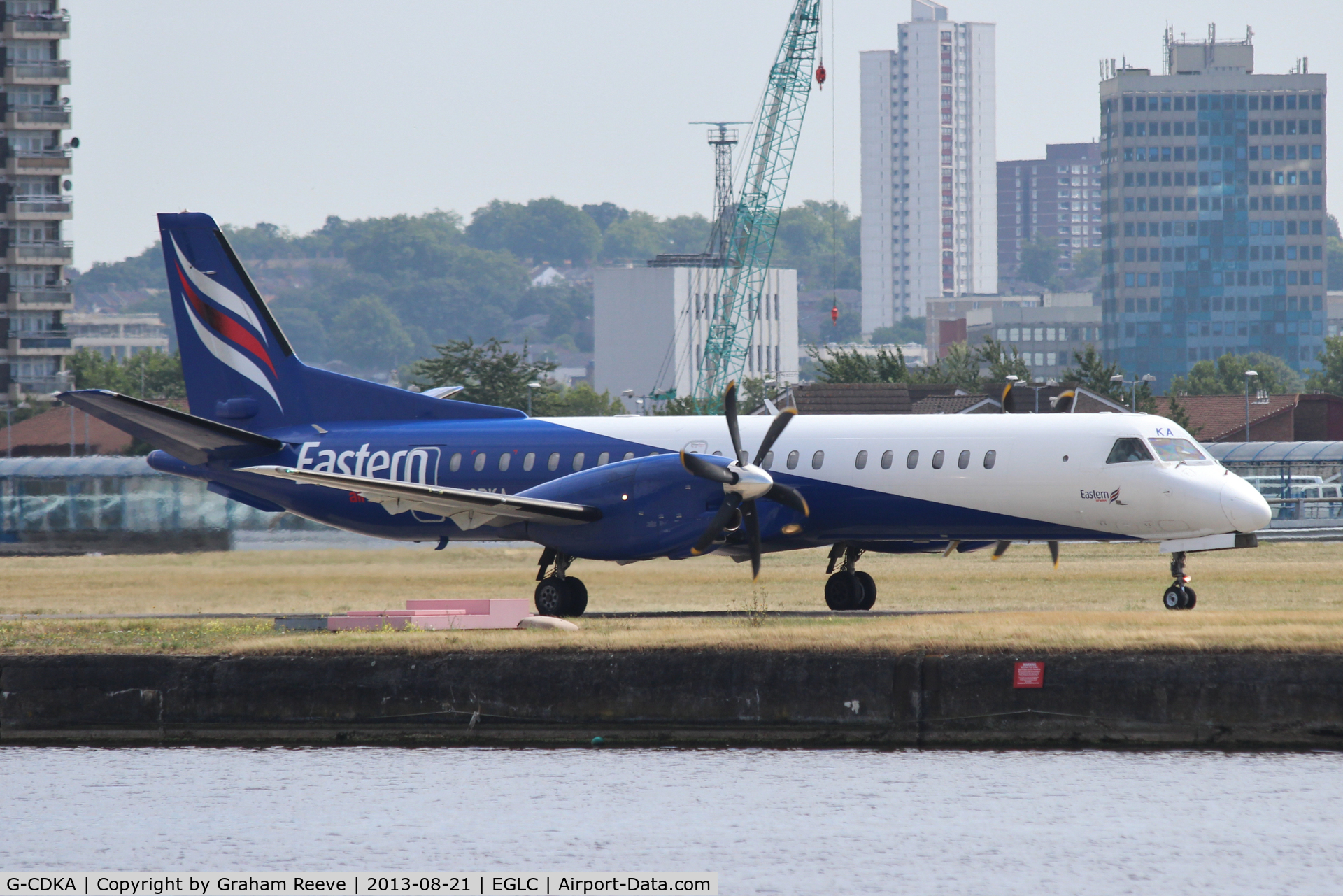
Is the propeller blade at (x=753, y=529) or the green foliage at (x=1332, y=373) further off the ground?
the green foliage at (x=1332, y=373)

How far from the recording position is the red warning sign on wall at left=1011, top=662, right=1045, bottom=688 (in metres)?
21.8

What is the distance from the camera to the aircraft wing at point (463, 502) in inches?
1161

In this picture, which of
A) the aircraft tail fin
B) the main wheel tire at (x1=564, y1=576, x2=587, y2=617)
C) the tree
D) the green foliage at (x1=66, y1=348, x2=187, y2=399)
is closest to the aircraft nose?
the main wheel tire at (x1=564, y1=576, x2=587, y2=617)

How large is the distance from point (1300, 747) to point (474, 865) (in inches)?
409

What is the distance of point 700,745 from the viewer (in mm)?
22625

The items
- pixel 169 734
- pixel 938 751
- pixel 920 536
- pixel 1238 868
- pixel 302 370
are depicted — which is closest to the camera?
pixel 1238 868

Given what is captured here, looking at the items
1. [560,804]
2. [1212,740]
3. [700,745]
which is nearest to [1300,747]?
[1212,740]

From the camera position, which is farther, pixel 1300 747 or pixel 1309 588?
pixel 1309 588

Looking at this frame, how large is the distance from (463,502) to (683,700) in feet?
28.3

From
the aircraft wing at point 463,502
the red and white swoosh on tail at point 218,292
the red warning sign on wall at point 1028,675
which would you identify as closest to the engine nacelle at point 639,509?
the aircraft wing at point 463,502

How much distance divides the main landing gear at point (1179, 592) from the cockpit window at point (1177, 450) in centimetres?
167

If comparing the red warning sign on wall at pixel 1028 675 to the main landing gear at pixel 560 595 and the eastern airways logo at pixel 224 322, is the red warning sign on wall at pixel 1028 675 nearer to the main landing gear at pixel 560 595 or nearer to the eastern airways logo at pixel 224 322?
the main landing gear at pixel 560 595

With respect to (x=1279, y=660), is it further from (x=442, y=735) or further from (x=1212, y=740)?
(x=442, y=735)

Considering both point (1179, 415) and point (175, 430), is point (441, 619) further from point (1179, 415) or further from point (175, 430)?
point (1179, 415)
